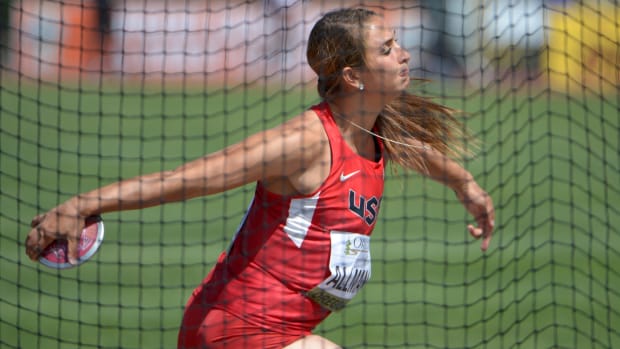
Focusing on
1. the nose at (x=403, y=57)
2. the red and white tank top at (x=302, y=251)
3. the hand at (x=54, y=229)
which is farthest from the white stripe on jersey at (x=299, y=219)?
the hand at (x=54, y=229)

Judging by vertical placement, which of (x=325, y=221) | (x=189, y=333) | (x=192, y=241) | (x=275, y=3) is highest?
(x=275, y=3)

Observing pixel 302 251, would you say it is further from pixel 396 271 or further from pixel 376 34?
pixel 396 271

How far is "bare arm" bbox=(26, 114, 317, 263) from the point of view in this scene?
296 cm

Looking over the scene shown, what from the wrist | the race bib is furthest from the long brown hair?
the race bib

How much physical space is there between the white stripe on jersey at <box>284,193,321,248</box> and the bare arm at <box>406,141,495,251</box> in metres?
0.80

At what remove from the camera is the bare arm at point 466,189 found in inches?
156

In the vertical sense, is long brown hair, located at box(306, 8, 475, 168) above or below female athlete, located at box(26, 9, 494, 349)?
above

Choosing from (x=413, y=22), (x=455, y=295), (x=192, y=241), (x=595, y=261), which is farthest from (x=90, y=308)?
(x=413, y=22)

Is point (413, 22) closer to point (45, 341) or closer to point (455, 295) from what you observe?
point (455, 295)

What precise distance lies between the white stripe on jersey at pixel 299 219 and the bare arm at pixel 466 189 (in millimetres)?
799

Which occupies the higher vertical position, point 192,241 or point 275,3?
point 275,3

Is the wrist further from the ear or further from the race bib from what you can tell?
the ear

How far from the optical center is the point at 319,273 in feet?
11.0

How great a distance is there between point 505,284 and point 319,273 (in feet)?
10.5
